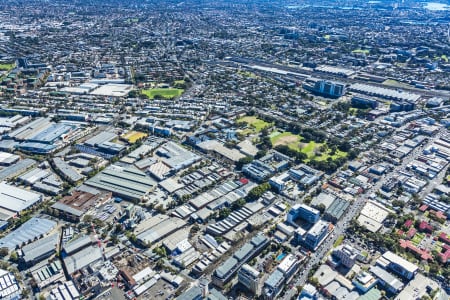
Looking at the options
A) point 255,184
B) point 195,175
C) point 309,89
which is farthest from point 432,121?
point 195,175

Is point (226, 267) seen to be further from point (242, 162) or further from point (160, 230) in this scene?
point (242, 162)

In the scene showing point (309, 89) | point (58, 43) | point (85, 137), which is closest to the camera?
point (85, 137)

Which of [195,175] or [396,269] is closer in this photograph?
[396,269]

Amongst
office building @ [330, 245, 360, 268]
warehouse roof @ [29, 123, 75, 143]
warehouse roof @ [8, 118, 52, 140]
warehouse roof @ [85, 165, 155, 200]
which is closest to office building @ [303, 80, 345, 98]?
warehouse roof @ [85, 165, 155, 200]

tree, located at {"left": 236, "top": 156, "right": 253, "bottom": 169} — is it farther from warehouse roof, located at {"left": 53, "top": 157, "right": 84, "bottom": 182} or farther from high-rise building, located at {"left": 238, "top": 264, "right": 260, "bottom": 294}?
warehouse roof, located at {"left": 53, "top": 157, "right": 84, "bottom": 182}

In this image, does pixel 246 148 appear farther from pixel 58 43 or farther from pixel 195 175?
pixel 58 43

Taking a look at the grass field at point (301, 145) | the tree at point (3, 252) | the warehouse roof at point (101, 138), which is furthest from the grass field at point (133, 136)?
the tree at point (3, 252)

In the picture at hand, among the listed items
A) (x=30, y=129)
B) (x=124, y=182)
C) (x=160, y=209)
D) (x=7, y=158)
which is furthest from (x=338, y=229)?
(x=30, y=129)
